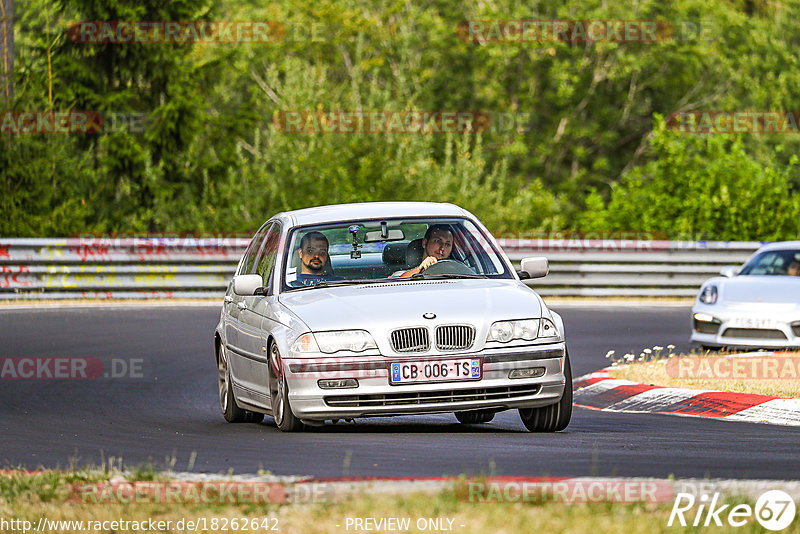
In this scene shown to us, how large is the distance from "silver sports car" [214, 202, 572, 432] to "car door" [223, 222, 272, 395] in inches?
1.6

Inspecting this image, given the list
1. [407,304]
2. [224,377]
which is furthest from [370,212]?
[224,377]

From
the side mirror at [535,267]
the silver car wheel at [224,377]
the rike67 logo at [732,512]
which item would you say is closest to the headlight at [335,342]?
the side mirror at [535,267]

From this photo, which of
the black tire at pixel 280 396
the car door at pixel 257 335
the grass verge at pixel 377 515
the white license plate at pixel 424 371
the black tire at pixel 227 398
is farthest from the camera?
the black tire at pixel 227 398

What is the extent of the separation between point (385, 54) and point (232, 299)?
128 ft

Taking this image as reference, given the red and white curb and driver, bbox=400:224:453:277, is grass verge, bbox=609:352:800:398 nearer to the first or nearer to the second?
the red and white curb

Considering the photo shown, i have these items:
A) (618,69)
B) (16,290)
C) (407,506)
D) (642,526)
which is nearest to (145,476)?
(407,506)

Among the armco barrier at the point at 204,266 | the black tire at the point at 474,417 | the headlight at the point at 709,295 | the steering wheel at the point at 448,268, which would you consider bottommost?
the armco barrier at the point at 204,266

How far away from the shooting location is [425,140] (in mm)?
32625

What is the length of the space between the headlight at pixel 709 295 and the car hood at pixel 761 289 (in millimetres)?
73

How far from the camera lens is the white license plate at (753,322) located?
14.7 m

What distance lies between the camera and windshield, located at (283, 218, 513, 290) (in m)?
9.73

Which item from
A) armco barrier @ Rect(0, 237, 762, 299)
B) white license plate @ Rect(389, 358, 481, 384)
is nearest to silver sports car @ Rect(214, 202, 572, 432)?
white license plate @ Rect(389, 358, 481, 384)

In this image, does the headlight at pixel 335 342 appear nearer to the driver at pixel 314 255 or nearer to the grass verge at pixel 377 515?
the driver at pixel 314 255

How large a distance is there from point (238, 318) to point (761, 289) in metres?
6.94
